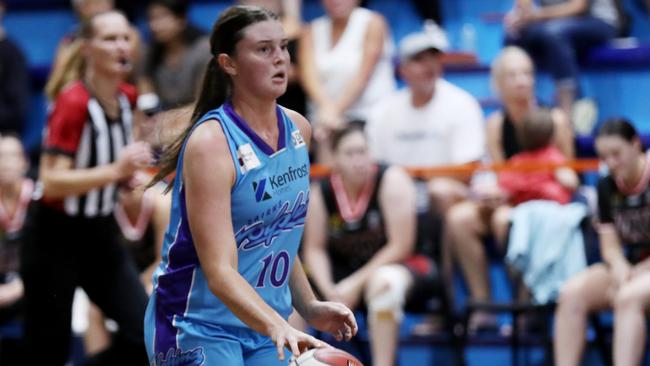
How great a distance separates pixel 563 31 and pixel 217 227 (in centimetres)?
498

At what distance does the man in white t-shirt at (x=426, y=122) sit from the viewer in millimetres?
6828

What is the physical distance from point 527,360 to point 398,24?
3224 mm

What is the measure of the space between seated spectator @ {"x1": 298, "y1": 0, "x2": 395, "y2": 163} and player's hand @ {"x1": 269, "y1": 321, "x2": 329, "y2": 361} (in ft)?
13.8

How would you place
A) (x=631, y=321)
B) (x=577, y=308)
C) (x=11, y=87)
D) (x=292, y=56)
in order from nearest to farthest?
(x=631, y=321)
(x=577, y=308)
(x=292, y=56)
(x=11, y=87)

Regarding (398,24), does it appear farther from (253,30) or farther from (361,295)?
(253,30)

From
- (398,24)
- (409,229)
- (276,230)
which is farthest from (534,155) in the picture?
(276,230)

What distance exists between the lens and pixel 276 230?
3.31 m

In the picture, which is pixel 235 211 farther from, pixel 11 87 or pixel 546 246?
pixel 11 87

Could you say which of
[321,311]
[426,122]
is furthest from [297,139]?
[426,122]

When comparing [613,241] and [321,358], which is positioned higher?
[321,358]

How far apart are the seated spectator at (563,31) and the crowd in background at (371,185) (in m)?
0.01

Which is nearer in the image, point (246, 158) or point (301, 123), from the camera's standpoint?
point (246, 158)

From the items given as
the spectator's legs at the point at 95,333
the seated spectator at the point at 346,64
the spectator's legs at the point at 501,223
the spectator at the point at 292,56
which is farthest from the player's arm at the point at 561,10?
the spectator's legs at the point at 95,333

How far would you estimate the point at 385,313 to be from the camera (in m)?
6.04
